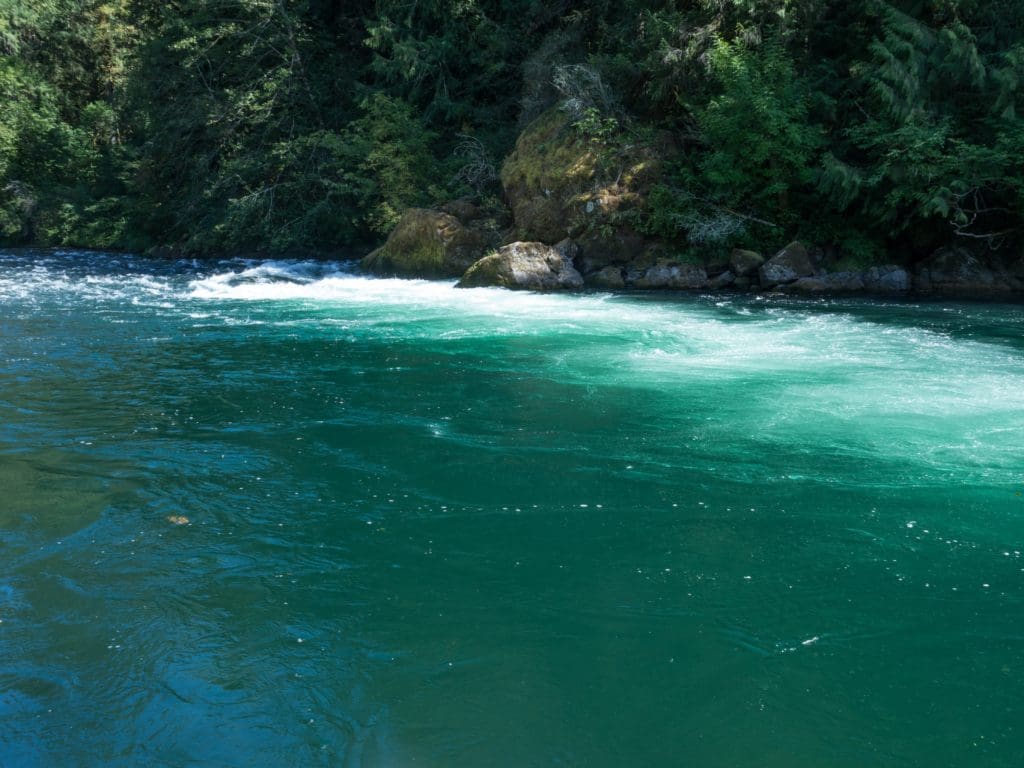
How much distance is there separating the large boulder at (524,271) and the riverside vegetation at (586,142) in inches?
2.0

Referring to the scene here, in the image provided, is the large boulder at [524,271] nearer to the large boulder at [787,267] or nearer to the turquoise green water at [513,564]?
the large boulder at [787,267]

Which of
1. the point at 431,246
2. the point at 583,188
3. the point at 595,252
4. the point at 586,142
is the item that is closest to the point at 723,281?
the point at 595,252

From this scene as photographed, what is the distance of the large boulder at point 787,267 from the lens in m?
15.4

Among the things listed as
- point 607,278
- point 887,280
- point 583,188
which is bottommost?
point 607,278

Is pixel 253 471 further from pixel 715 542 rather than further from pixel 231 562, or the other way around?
pixel 715 542

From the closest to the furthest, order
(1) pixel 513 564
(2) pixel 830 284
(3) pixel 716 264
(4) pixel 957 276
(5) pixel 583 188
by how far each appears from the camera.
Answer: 1. (1) pixel 513 564
2. (4) pixel 957 276
3. (2) pixel 830 284
4. (3) pixel 716 264
5. (5) pixel 583 188

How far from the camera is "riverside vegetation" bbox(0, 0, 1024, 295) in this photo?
14562 mm

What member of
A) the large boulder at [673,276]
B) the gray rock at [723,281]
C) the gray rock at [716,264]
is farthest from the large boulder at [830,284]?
the large boulder at [673,276]

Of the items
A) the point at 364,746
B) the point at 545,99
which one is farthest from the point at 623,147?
the point at 364,746

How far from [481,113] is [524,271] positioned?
26.3 feet

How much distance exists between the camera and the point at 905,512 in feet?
17.0

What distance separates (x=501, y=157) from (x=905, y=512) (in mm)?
17513

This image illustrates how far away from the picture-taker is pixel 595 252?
16875 millimetres

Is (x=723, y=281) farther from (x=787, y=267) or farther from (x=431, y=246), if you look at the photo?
(x=431, y=246)
